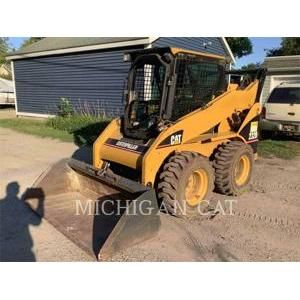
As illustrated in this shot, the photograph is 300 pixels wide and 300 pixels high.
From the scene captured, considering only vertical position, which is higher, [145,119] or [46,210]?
[145,119]

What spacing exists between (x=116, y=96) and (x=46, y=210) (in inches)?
339

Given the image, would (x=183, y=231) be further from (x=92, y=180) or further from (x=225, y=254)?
(x=92, y=180)

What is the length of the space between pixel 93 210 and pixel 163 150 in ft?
4.32

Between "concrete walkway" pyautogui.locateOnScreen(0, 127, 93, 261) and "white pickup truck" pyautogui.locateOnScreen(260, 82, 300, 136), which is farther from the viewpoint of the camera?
"white pickup truck" pyautogui.locateOnScreen(260, 82, 300, 136)

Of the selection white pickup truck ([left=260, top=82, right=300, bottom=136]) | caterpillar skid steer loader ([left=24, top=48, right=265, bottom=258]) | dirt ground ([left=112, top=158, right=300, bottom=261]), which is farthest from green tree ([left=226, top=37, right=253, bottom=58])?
dirt ground ([left=112, top=158, right=300, bottom=261])

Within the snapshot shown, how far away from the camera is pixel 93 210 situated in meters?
4.94

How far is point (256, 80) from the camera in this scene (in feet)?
20.9

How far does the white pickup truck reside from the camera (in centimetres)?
973

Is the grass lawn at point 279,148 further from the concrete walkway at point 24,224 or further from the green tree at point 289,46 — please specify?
the green tree at point 289,46

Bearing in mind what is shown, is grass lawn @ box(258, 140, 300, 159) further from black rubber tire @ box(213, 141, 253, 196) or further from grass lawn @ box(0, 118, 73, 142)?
grass lawn @ box(0, 118, 73, 142)

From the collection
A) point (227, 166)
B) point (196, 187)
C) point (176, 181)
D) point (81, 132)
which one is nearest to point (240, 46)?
point (81, 132)

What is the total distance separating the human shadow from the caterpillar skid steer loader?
0.66 feet
